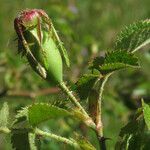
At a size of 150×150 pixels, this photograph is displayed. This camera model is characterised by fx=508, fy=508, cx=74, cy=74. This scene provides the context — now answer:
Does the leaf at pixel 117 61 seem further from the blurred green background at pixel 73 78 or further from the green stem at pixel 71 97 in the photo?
the blurred green background at pixel 73 78

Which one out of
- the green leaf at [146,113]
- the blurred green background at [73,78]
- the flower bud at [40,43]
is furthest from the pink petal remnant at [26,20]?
the blurred green background at [73,78]

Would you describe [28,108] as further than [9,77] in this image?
No

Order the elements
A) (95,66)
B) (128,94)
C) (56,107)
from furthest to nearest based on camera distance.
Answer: (128,94), (95,66), (56,107)

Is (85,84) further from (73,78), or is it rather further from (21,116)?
(73,78)

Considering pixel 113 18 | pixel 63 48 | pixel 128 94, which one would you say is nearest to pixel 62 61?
pixel 63 48

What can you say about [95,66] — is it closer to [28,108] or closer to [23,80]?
[28,108]

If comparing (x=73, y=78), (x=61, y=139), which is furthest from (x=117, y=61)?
(x=73, y=78)
